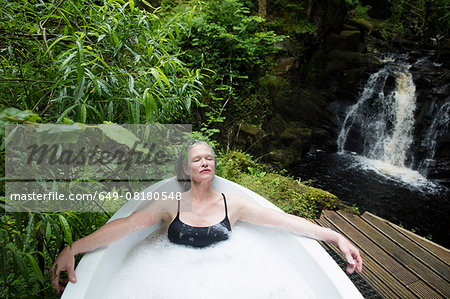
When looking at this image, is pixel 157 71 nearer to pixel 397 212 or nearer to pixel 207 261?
pixel 207 261

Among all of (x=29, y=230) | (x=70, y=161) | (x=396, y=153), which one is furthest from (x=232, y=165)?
(x=396, y=153)

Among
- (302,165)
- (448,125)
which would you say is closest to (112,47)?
(302,165)

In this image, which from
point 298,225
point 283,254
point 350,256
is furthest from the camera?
point 283,254

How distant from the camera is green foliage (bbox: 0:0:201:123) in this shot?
3.43 feet

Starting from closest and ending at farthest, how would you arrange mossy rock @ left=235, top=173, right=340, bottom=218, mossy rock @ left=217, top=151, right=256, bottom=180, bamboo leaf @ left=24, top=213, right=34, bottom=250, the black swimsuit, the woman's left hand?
bamboo leaf @ left=24, top=213, right=34, bottom=250, the woman's left hand, the black swimsuit, mossy rock @ left=235, top=173, right=340, bottom=218, mossy rock @ left=217, top=151, right=256, bottom=180

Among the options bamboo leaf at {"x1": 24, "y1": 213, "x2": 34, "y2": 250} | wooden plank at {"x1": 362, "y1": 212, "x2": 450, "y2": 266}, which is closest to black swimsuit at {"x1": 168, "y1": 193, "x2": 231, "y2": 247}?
bamboo leaf at {"x1": 24, "y1": 213, "x2": 34, "y2": 250}

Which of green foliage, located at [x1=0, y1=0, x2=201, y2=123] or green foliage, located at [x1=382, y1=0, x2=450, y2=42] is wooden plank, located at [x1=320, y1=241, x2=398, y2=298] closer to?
green foliage, located at [x1=0, y1=0, x2=201, y2=123]

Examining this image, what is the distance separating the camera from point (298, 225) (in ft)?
4.65

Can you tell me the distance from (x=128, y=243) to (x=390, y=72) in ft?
21.7

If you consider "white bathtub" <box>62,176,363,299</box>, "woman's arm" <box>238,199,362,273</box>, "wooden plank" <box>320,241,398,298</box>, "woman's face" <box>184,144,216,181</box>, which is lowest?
"wooden plank" <box>320,241,398,298</box>

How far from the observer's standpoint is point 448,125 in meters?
4.97

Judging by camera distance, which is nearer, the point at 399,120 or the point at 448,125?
the point at 448,125

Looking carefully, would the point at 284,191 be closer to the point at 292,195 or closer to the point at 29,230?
the point at 292,195

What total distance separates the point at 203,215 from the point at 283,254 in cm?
52
